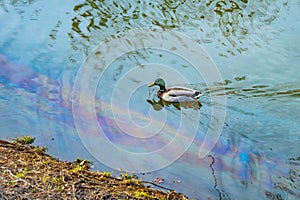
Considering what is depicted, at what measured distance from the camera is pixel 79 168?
5000 millimetres

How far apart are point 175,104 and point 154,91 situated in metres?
0.43

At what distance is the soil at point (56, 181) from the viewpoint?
415 centimetres

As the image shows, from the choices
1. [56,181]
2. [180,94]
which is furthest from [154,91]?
[56,181]

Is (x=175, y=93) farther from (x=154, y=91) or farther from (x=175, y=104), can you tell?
(x=154, y=91)

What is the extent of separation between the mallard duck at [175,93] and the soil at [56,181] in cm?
200

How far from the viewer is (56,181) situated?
435 centimetres

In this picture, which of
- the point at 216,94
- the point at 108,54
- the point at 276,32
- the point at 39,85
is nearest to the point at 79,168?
the point at 39,85

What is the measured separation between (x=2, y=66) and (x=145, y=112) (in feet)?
8.59

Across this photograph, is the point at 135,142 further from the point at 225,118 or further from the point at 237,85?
the point at 237,85

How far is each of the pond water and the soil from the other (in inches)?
11.0

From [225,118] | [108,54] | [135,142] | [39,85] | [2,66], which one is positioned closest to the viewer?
[135,142]

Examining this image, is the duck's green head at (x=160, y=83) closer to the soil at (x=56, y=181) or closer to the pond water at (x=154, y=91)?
the pond water at (x=154, y=91)

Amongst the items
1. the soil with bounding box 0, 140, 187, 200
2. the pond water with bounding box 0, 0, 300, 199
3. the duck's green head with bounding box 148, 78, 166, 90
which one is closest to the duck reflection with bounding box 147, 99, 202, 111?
the pond water with bounding box 0, 0, 300, 199

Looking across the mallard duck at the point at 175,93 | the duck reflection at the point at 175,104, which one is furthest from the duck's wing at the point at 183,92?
the duck reflection at the point at 175,104
